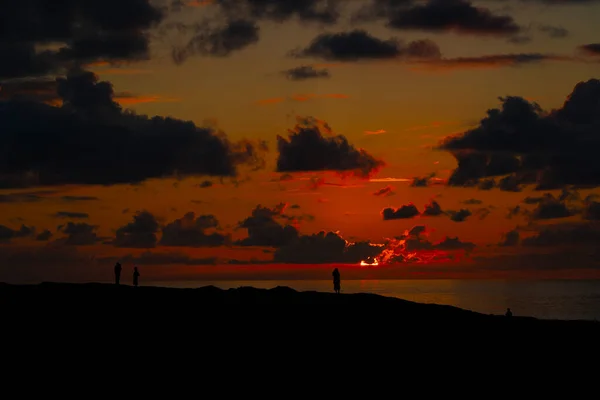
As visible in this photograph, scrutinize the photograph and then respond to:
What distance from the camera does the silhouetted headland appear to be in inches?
2197

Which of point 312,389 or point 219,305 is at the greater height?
point 219,305

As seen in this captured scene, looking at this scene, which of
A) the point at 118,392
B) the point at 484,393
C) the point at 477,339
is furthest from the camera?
the point at 477,339

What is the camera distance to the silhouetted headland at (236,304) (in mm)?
55812

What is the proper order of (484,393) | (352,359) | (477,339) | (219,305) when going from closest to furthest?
1. (484,393)
2. (352,359)
3. (477,339)
4. (219,305)

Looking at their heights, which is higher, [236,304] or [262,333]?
[236,304]

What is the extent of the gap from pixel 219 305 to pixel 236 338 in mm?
7433

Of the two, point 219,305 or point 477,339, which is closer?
point 477,339

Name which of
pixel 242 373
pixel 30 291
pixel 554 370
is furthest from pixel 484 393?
pixel 30 291

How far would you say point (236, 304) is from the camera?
58.6 metres

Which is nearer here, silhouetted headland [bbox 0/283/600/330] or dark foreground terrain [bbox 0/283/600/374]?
dark foreground terrain [bbox 0/283/600/374]

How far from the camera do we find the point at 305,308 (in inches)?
2290

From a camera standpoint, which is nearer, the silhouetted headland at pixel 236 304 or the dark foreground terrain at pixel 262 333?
the dark foreground terrain at pixel 262 333

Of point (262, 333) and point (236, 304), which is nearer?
point (262, 333)

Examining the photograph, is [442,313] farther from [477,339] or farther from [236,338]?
[236,338]
